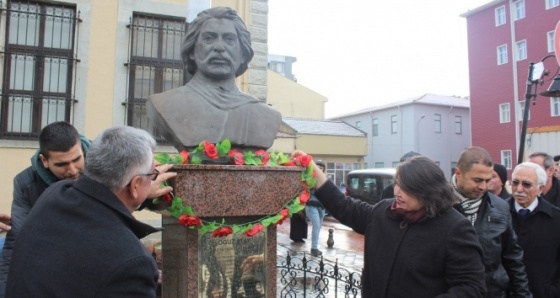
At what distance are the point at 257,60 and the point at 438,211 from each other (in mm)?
6925

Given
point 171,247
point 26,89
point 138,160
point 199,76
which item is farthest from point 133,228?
point 26,89

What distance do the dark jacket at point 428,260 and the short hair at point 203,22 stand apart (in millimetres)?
1952

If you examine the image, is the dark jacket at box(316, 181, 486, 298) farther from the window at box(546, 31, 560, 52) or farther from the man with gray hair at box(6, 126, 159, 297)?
the window at box(546, 31, 560, 52)

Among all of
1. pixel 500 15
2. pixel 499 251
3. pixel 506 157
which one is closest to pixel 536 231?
pixel 499 251

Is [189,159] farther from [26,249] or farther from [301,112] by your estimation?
[301,112]

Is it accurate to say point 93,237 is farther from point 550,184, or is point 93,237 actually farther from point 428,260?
point 550,184

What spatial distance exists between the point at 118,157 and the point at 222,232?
1.41 meters

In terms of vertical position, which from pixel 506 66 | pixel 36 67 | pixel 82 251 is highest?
pixel 506 66

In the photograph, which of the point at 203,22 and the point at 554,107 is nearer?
the point at 203,22

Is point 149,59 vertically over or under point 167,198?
over

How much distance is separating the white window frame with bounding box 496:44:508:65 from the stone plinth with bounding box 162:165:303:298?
2477cm

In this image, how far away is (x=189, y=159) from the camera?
9.46 feet

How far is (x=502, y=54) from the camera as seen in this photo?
24406 millimetres

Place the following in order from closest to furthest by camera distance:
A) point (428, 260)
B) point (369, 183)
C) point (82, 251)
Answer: point (82, 251)
point (428, 260)
point (369, 183)
